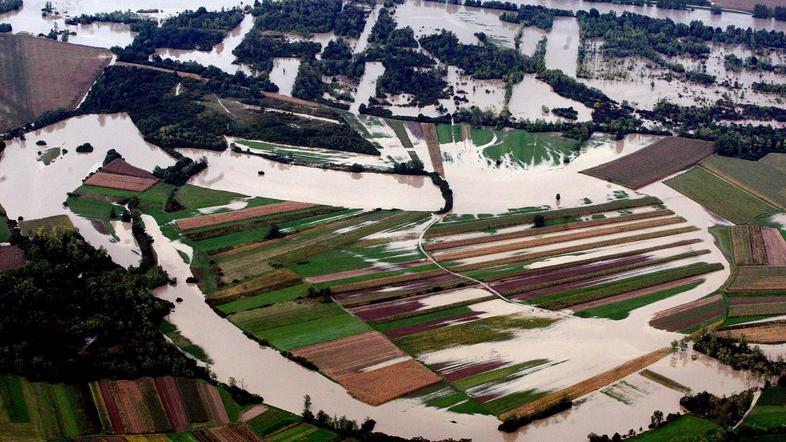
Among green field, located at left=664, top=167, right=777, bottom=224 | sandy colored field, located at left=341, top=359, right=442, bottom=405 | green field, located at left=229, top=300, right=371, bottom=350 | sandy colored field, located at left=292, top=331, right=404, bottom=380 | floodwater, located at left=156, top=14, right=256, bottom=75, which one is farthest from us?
floodwater, located at left=156, top=14, right=256, bottom=75

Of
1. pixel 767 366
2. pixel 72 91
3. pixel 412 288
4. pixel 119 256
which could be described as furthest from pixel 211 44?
pixel 767 366

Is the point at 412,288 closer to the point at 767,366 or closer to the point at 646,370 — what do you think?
the point at 646,370

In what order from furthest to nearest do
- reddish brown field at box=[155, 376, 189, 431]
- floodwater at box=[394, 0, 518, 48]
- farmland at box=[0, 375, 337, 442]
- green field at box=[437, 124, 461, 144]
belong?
floodwater at box=[394, 0, 518, 48], green field at box=[437, 124, 461, 144], reddish brown field at box=[155, 376, 189, 431], farmland at box=[0, 375, 337, 442]

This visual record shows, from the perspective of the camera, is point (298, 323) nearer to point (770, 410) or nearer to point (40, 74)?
point (770, 410)

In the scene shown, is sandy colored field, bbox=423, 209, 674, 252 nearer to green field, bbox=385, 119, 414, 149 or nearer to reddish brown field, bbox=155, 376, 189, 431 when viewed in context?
green field, bbox=385, 119, 414, 149

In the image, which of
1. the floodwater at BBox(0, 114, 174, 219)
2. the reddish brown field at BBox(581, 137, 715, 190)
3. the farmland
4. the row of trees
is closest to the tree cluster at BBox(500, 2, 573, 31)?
the row of trees

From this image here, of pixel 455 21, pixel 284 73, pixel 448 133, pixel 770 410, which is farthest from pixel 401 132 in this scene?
pixel 770 410
